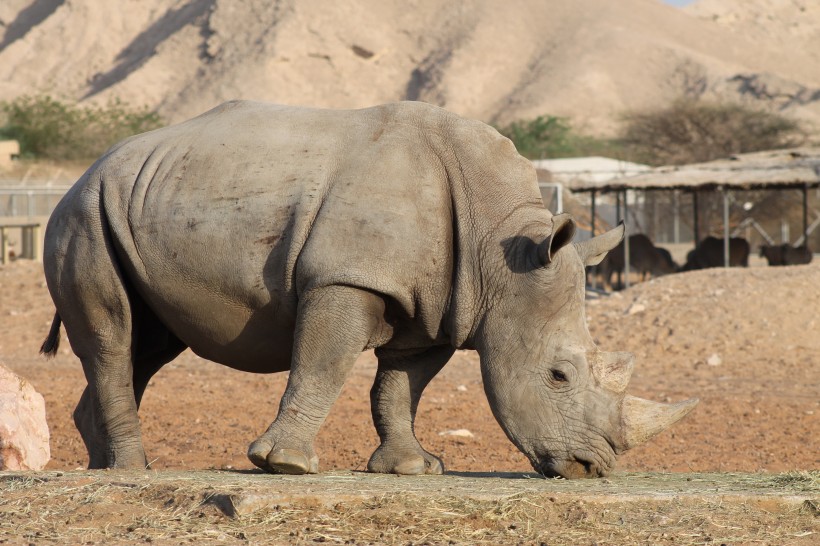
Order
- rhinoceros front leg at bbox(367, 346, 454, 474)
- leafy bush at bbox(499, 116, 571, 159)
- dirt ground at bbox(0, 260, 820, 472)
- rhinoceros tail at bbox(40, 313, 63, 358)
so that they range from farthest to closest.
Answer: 1. leafy bush at bbox(499, 116, 571, 159)
2. dirt ground at bbox(0, 260, 820, 472)
3. rhinoceros tail at bbox(40, 313, 63, 358)
4. rhinoceros front leg at bbox(367, 346, 454, 474)

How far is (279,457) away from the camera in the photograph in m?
5.36

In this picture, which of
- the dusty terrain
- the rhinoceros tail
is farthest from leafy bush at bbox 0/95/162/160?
the rhinoceros tail

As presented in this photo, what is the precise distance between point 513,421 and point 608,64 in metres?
75.8

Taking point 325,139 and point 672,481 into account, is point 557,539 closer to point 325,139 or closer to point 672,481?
point 672,481

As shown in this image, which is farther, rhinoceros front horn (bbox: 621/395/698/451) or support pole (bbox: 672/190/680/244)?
support pole (bbox: 672/190/680/244)

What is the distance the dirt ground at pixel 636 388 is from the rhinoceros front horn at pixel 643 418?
2.09m

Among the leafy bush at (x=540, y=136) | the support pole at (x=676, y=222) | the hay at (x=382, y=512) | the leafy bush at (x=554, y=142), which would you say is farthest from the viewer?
the leafy bush at (x=540, y=136)

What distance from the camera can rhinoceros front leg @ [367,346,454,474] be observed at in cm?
619

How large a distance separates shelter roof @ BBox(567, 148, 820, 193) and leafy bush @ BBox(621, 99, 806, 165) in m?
17.2

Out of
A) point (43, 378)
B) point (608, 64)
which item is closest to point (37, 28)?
point (608, 64)

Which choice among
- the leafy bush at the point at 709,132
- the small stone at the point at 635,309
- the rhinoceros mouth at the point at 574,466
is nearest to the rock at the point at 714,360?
the small stone at the point at 635,309

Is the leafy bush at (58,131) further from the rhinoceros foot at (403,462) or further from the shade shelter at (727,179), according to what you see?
the rhinoceros foot at (403,462)

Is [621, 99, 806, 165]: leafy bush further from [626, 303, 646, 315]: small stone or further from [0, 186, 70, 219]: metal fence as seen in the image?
[626, 303, 646, 315]: small stone

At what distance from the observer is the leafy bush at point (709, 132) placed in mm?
42906
